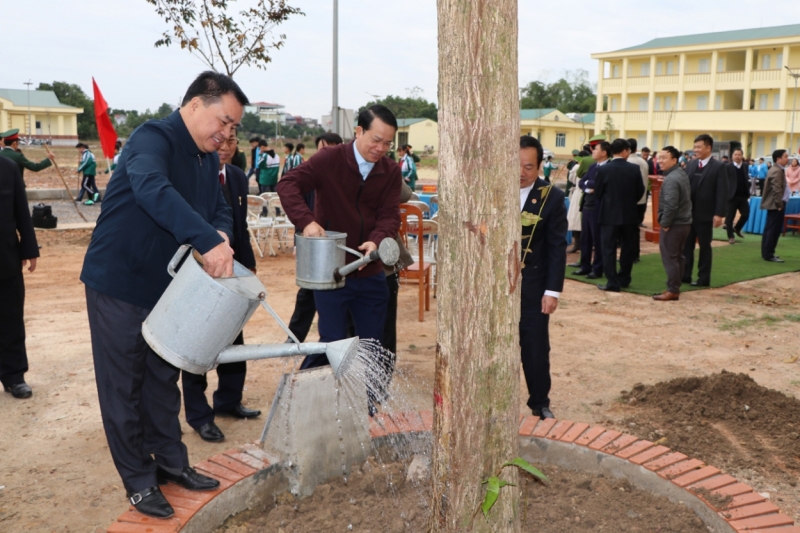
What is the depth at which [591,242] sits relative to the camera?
9.87 meters

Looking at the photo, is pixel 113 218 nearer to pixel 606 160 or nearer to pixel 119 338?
pixel 119 338

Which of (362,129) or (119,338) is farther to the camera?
(362,129)

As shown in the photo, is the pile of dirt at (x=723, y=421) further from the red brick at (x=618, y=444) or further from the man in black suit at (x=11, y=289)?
the man in black suit at (x=11, y=289)

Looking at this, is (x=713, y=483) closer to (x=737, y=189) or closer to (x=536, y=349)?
(x=536, y=349)

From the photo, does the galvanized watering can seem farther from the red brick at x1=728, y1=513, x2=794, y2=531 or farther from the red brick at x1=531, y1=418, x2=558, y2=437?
the red brick at x1=728, y1=513, x2=794, y2=531

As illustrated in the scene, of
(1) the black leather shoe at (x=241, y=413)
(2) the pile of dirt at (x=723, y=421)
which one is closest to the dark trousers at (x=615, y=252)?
(2) the pile of dirt at (x=723, y=421)

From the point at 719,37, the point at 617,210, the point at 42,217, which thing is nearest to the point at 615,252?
the point at 617,210

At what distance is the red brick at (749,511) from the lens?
2227mm

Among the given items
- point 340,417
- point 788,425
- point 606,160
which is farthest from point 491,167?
point 606,160

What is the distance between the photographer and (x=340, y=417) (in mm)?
2674

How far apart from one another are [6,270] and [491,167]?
4111 millimetres

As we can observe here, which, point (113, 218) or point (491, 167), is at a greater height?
point (491, 167)

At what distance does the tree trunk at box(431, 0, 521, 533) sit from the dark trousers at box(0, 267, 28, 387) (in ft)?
12.4

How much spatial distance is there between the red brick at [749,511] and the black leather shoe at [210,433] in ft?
9.02
